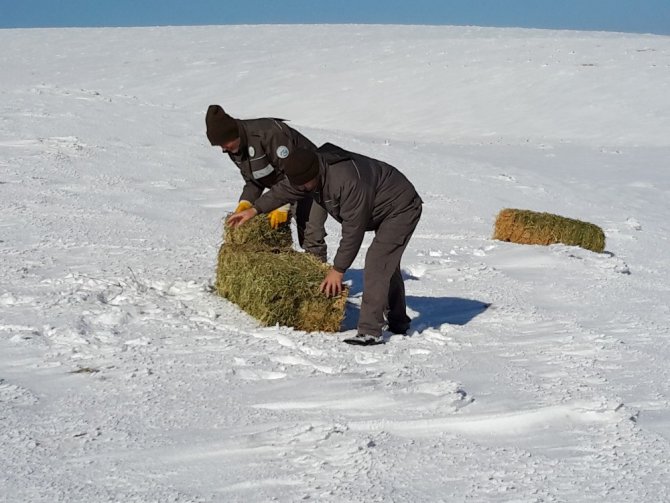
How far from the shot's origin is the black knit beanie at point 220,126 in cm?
544

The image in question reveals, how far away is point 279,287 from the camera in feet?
18.0

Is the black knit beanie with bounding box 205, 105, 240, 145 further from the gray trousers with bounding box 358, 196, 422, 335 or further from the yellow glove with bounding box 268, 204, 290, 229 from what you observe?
the gray trousers with bounding box 358, 196, 422, 335

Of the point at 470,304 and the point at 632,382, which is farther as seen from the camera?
the point at 470,304

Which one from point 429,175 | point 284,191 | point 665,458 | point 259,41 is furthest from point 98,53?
point 665,458

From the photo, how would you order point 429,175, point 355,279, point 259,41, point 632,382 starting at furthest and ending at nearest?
point 259,41
point 429,175
point 355,279
point 632,382

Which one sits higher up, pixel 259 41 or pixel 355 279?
pixel 259 41

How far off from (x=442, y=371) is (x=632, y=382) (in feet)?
3.60

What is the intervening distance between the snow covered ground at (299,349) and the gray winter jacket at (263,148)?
962 mm

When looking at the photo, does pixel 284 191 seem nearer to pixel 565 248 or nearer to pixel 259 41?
pixel 565 248

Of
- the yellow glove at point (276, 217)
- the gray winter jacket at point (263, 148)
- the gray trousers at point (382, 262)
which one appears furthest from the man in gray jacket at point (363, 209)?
the yellow glove at point (276, 217)

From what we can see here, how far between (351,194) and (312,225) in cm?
164

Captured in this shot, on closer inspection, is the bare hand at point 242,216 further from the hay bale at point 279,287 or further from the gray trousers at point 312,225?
the gray trousers at point 312,225

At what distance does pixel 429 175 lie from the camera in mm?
13883

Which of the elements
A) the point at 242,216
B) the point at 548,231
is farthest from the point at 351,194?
the point at 548,231
